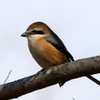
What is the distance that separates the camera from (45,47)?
4.46 metres

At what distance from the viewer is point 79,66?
119 inches

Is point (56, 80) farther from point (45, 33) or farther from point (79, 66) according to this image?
point (45, 33)

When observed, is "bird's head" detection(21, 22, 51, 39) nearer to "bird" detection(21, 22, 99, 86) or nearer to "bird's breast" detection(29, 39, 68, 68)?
"bird" detection(21, 22, 99, 86)

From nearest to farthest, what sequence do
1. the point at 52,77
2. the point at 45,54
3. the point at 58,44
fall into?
the point at 52,77 → the point at 45,54 → the point at 58,44

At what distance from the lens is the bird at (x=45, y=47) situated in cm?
442

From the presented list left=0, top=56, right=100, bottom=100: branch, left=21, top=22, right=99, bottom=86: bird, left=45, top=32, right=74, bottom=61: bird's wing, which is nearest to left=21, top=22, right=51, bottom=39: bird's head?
left=21, top=22, right=99, bottom=86: bird

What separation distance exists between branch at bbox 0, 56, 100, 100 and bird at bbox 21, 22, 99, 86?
3.14 ft

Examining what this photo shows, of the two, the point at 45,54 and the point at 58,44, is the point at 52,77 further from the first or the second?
the point at 58,44

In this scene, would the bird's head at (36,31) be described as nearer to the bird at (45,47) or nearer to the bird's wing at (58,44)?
the bird at (45,47)

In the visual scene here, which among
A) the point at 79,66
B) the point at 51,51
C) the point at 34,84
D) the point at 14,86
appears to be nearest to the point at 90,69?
the point at 79,66

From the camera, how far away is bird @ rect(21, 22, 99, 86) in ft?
14.5

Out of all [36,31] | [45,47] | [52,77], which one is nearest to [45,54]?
[45,47]

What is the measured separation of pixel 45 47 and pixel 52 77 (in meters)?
→ 1.30

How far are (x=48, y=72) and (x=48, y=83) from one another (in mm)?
123
